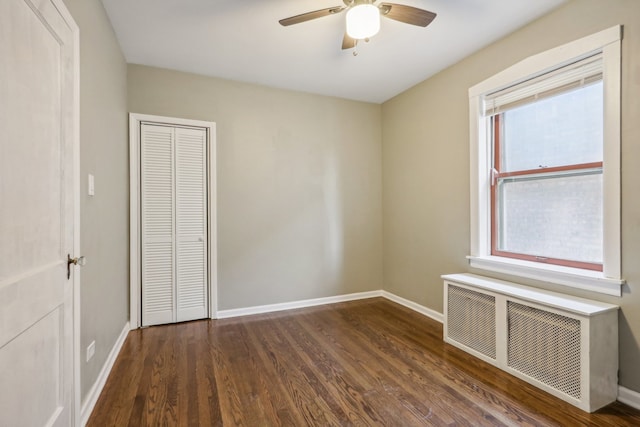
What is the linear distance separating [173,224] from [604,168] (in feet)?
12.2

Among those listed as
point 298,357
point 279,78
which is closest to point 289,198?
point 279,78

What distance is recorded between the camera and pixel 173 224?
328 centimetres

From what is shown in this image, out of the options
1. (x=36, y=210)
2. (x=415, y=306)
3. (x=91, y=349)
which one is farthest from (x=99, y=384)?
(x=415, y=306)

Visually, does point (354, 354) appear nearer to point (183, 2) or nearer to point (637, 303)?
point (637, 303)

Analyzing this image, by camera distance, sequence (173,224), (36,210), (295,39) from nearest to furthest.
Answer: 1. (36,210)
2. (295,39)
3. (173,224)

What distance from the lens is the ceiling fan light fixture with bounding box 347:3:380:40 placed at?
6.13 feet

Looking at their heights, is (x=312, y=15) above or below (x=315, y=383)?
above

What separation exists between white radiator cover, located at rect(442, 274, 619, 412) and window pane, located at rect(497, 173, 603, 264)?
38cm

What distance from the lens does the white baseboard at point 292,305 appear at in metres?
3.48

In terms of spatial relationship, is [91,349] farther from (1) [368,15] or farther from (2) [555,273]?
(2) [555,273]

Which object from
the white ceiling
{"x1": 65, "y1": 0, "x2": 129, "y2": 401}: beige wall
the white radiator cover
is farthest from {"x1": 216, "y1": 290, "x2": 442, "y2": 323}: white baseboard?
the white ceiling

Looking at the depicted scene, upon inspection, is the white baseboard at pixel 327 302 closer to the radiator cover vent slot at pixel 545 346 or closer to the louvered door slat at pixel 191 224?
the louvered door slat at pixel 191 224

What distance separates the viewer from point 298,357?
2.52 m

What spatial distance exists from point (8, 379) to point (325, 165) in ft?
11.1
